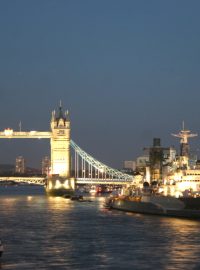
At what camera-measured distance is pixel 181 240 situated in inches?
1590

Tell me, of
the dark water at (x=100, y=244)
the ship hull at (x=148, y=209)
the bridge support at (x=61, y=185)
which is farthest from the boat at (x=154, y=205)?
the bridge support at (x=61, y=185)

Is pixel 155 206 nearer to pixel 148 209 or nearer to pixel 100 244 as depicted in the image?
pixel 148 209

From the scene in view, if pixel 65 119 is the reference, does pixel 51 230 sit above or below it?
below

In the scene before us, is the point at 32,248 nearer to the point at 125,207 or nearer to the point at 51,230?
the point at 51,230

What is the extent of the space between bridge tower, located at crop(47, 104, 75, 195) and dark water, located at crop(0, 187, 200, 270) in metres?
54.9

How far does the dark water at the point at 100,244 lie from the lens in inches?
1260

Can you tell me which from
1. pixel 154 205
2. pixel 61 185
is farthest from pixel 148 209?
pixel 61 185

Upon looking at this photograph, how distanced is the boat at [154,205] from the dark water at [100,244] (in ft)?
13.9

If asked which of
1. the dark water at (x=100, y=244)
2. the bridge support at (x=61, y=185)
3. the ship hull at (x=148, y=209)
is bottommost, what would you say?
the dark water at (x=100, y=244)

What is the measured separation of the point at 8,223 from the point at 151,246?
18.3 m

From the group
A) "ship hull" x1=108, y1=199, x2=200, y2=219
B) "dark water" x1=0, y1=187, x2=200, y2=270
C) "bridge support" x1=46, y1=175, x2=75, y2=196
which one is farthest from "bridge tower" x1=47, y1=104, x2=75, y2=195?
"dark water" x1=0, y1=187, x2=200, y2=270

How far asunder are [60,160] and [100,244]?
3069 inches

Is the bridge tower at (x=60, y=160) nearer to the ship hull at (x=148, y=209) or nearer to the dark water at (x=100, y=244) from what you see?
the ship hull at (x=148, y=209)

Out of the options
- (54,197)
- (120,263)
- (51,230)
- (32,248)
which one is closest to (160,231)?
(51,230)
